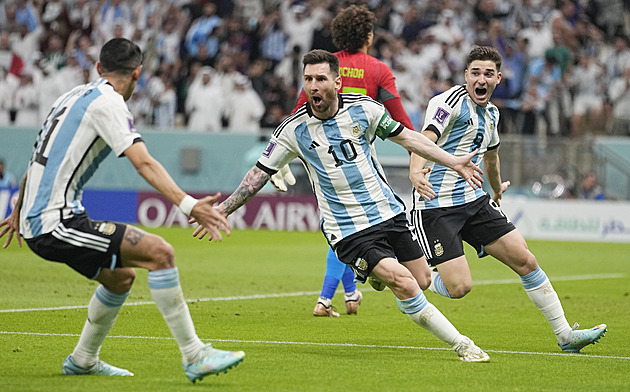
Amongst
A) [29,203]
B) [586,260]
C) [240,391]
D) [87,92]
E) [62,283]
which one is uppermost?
[87,92]

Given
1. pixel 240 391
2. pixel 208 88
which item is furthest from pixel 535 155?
pixel 240 391

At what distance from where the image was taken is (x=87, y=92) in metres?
5.96

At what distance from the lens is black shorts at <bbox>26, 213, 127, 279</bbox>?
5859 mm

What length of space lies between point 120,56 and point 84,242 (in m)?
1.14

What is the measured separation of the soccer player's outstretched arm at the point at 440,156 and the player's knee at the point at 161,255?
7.19 ft

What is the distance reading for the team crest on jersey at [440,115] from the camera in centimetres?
822

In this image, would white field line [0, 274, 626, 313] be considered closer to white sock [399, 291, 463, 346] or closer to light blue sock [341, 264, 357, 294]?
light blue sock [341, 264, 357, 294]

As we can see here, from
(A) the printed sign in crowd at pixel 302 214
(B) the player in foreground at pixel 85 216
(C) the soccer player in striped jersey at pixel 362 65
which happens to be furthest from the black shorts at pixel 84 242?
(A) the printed sign in crowd at pixel 302 214

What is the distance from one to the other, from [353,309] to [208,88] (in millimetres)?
14329

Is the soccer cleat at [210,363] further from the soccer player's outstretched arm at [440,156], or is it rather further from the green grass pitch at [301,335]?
the soccer player's outstretched arm at [440,156]

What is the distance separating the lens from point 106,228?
591cm

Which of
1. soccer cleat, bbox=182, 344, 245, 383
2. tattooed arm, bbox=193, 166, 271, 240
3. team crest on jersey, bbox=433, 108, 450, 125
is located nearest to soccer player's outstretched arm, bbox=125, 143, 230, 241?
soccer cleat, bbox=182, 344, 245, 383

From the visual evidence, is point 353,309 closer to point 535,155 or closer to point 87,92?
point 87,92

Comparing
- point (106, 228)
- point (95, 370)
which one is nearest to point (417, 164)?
point (106, 228)
